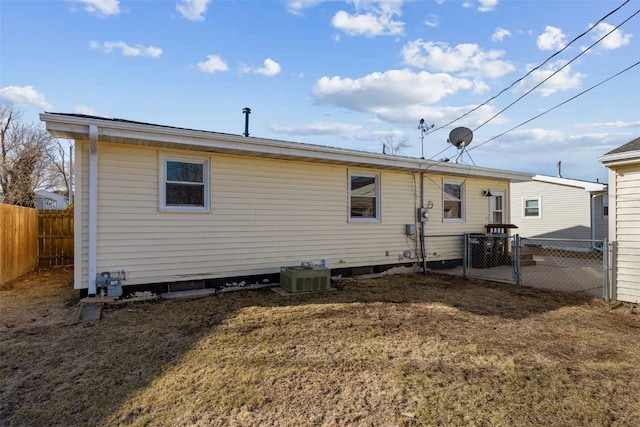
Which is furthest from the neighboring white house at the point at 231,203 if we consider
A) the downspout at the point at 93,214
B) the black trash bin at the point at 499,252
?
the black trash bin at the point at 499,252

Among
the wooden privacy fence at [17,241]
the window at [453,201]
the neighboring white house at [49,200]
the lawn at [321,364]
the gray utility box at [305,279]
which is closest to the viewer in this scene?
the lawn at [321,364]

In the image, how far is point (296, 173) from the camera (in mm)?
7703

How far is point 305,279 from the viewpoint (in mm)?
6809

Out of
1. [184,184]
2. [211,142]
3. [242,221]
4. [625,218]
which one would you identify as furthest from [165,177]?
[625,218]

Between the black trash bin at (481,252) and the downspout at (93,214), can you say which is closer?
the downspout at (93,214)

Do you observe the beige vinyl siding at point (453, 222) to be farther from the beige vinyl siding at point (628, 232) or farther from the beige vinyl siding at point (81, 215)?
the beige vinyl siding at point (81, 215)

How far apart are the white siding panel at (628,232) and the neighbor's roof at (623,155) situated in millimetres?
248

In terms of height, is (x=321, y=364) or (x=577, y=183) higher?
(x=577, y=183)

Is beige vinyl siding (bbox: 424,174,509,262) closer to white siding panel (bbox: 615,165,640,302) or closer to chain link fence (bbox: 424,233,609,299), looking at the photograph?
chain link fence (bbox: 424,233,609,299)

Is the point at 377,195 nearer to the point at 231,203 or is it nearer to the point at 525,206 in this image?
the point at 231,203

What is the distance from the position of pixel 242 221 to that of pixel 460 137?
606 centimetres

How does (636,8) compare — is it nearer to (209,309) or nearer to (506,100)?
(506,100)

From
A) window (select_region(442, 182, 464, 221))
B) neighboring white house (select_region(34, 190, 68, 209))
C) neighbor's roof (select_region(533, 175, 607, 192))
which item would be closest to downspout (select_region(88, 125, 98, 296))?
window (select_region(442, 182, 464, 221))

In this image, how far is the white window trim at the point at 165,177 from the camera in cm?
628
